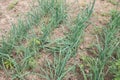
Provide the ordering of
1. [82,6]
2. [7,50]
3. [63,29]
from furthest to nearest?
1. [82,6]
2. [63,29]
3. [7,50]

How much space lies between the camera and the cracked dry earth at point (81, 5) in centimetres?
340

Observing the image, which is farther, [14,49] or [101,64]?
[14,49]

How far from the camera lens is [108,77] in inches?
110

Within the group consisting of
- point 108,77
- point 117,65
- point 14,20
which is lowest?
point 108,77

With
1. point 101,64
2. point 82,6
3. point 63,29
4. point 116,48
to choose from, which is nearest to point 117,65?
point 101,64

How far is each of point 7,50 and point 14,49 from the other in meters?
0.16

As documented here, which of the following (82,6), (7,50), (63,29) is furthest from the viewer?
(82,6)

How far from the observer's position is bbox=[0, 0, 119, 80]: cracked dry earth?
340 centimetres

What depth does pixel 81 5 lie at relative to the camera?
401cm

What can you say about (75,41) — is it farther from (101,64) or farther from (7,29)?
(7,29)

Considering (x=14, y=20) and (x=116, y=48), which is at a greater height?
(x=14, y=20)

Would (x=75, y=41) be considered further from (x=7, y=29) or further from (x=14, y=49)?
(x=7, y=29)

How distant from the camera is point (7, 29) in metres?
3.44

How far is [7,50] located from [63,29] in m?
0.90
